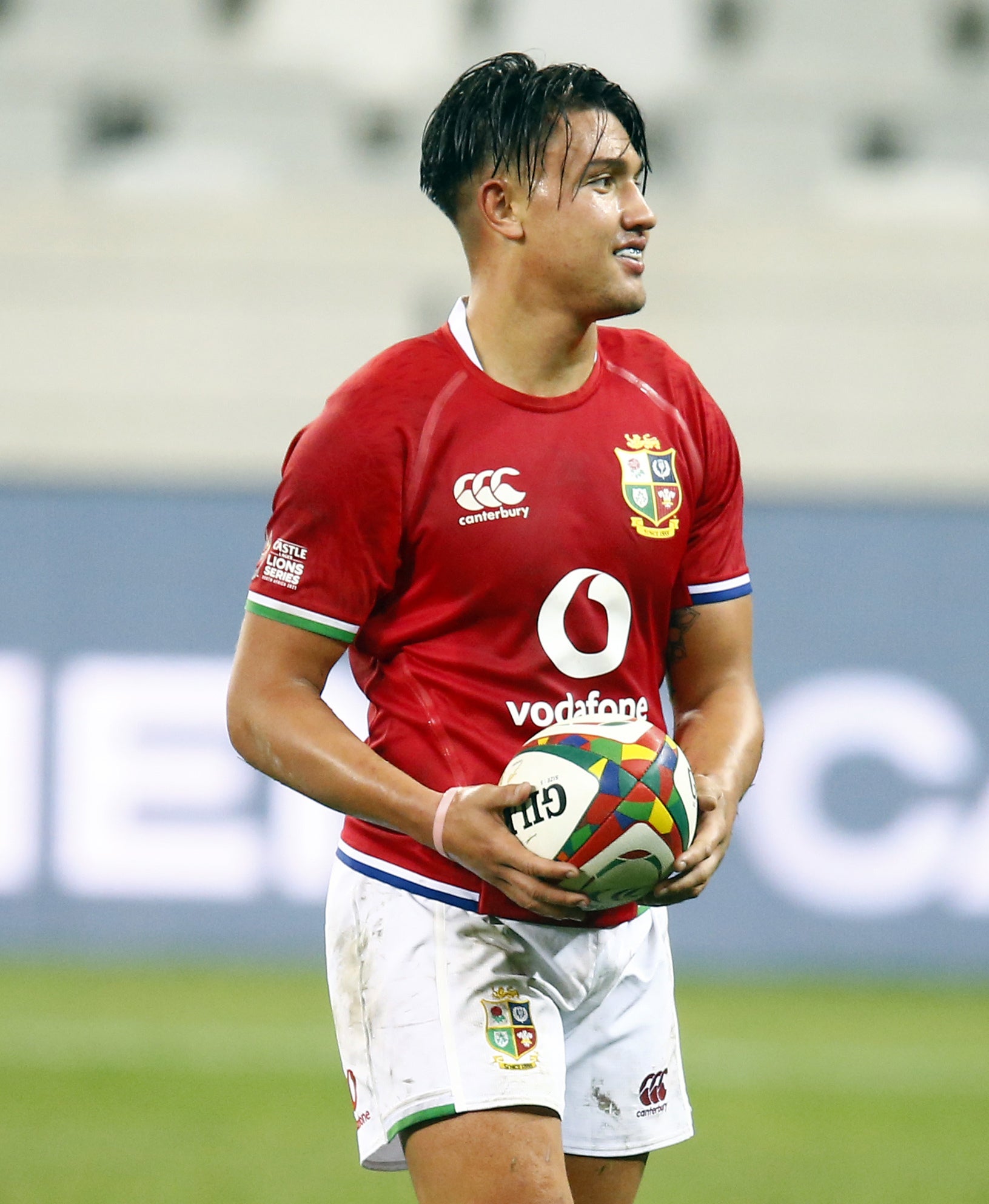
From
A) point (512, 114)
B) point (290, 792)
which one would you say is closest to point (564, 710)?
point (512, 114)

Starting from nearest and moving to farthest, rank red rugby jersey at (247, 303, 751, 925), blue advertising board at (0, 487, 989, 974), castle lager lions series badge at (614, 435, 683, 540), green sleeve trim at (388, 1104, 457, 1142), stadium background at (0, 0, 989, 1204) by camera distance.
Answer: green sleeve trim at (388, 1104, 457, 1142)
red rugby jersey at (247, 303, 751, 925)
castle lager lions series badge at (614, 435, 683, 540)
stadium background at (0, 0, 989, 1204)
blue advertising board at (0, 487, 989, 974)

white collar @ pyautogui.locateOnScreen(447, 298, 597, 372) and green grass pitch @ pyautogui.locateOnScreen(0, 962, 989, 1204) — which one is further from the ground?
white collar @ pyautogui.locateOnScreen(447, 298, 597, 372)

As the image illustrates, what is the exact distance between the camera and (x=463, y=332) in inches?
121

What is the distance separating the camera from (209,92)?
49.4 ft

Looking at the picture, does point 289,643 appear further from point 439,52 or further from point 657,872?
point 439,52

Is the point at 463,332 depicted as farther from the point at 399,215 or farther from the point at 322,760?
the point at 399,215

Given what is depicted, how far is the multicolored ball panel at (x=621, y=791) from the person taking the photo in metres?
2.69

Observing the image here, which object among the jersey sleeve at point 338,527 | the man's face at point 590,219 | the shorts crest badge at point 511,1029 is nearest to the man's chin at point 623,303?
the man's face at point 590,219

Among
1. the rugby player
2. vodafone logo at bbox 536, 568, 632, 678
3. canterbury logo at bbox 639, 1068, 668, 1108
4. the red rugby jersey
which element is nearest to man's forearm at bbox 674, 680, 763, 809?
the rugby player

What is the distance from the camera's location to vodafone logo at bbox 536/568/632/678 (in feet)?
9.58

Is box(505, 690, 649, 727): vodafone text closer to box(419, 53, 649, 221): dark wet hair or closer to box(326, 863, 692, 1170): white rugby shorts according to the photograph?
box(326, 863, 692, 1170): white rugby shorts

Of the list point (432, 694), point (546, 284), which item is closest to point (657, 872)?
point (432, 694)

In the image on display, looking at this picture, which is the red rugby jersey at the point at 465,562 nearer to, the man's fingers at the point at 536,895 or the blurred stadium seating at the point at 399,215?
the man's fingers at the point at 536,895

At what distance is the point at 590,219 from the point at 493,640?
2.24 ft
